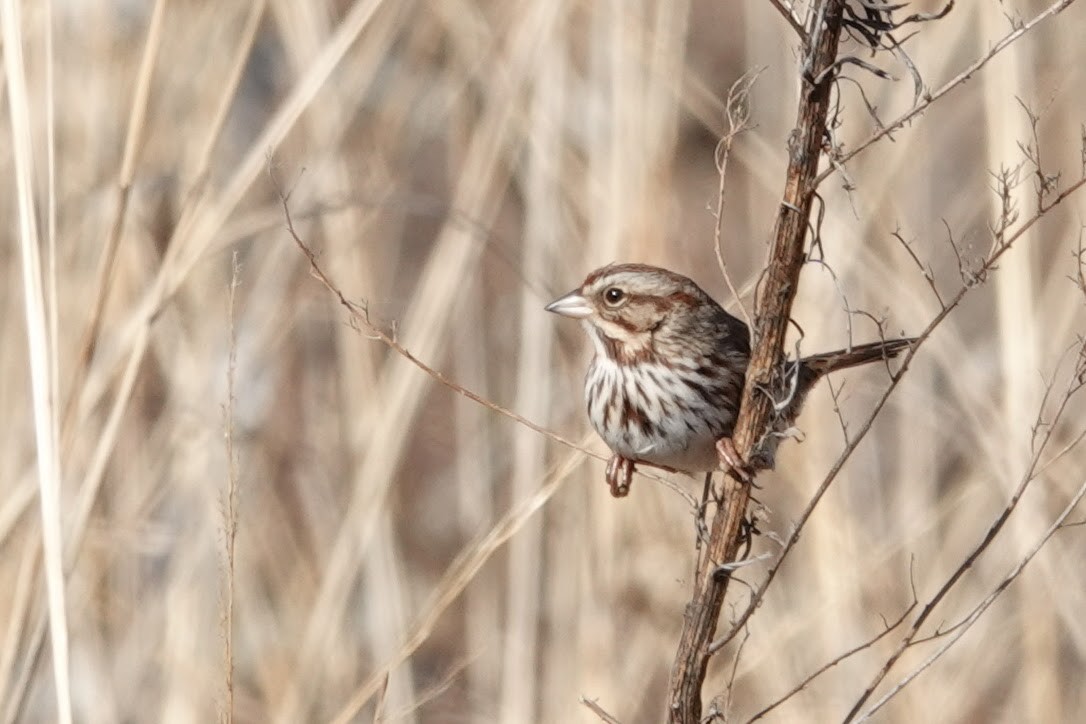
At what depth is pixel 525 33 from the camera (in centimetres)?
317

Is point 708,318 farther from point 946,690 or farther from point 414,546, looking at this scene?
point 414,546

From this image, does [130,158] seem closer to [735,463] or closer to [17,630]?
[17,630]

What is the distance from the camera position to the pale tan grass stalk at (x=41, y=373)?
2148mm

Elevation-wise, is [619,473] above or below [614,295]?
below

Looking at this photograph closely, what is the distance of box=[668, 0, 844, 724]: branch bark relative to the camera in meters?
1.66

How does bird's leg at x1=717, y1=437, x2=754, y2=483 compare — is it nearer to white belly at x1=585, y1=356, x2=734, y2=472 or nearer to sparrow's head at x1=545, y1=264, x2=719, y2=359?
white belly at x1=585, y1=356, x2=734, y2=472

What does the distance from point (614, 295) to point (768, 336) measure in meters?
1.09

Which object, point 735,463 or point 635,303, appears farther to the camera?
point 635,303

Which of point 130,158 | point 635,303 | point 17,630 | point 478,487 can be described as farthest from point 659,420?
point 478,487

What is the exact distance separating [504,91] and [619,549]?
1.03 m

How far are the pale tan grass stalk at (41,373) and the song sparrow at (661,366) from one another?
871 mm

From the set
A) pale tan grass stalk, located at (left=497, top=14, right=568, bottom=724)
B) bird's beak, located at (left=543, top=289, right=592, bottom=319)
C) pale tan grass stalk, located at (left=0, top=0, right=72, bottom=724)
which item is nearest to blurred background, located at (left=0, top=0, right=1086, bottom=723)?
pale tan grass stalk, located at (left=497, top=14, right=568, bottom=724)

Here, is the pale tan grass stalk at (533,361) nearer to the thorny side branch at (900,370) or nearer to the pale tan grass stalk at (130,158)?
the pale tan grass stalk at (130,158)

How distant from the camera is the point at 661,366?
2.81 meters
